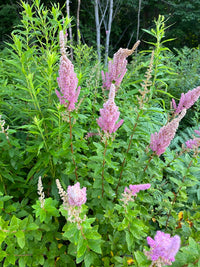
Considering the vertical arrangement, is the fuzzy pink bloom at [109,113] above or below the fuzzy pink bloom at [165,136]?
above

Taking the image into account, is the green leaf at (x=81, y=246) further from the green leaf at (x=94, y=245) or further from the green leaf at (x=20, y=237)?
the green leaf at (x=20, y=237)

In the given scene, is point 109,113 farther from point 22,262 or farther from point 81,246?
point 22,262

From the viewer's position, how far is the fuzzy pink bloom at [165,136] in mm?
1297

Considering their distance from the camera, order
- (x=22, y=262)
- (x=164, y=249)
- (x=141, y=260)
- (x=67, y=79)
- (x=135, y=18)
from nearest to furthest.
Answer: (x=164, y=249), (x=141, y=260), (x=67, y=79), (x=22, y=262), (x=135, y=18)

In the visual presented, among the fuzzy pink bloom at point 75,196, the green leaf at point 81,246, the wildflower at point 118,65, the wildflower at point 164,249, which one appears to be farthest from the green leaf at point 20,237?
the wildflower at point 118,65

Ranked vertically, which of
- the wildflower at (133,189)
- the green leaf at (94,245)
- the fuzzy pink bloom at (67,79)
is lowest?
the green leaf at (94,245)

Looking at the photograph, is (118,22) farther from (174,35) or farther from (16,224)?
(16,224)

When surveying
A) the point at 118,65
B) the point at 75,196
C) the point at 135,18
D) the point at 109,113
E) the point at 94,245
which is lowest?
the point at 94,245

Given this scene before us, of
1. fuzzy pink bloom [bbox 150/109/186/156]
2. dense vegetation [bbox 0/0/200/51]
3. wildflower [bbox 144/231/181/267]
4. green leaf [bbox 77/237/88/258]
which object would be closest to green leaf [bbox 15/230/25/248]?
green leaf [bbox 77/237/88/258]

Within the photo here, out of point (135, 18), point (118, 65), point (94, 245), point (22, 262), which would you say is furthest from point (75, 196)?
point (135, 18)

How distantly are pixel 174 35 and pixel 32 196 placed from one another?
11535 millimetres

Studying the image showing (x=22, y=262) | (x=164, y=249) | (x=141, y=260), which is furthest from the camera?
(x=22, y=262)

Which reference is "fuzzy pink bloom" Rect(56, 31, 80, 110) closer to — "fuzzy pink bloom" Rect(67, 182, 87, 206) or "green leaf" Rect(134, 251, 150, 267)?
"fuzzy pink bloom" Rect(67, 182, 87, 206)

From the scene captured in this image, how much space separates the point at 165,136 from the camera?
1.35 metres
